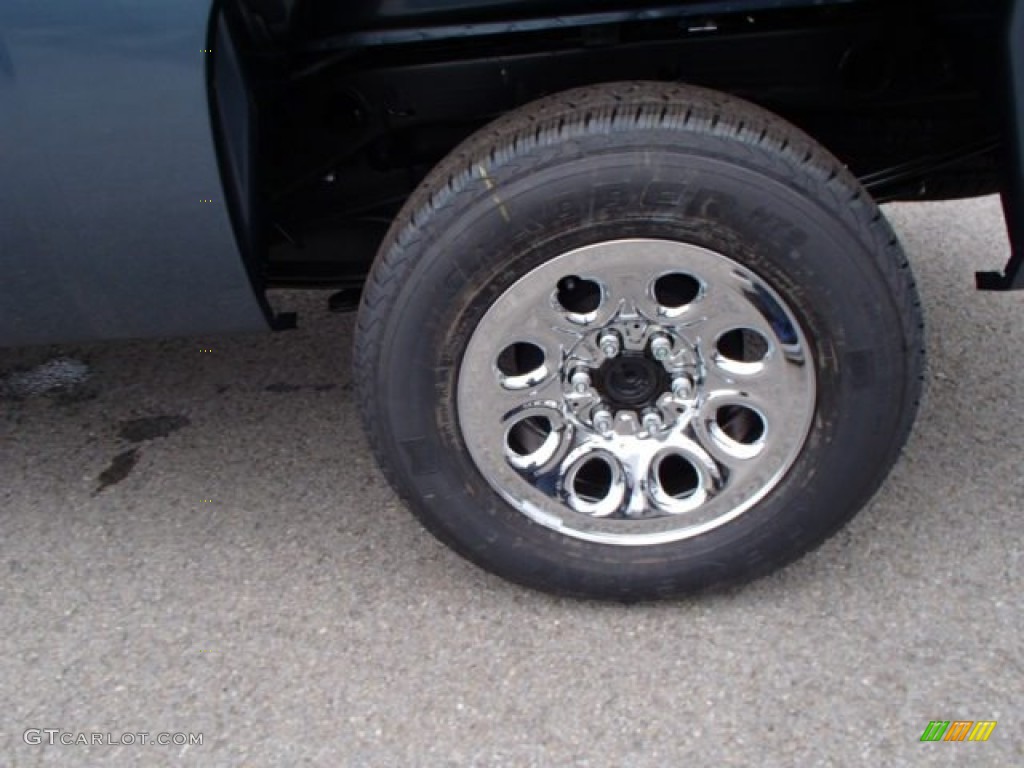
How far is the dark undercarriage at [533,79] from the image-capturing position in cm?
217

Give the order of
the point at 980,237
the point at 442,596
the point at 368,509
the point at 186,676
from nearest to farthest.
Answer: the point at 186,676
the point at 442,596
the point at 368,509
the point at 980,237

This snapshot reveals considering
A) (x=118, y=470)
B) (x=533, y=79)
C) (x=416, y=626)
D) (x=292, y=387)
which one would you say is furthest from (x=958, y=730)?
(x=118, y=470)

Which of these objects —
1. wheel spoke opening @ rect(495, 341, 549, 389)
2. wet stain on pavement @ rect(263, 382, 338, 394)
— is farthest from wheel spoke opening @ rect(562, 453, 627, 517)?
wet stain on pavement @ rect(263, 382, 338, 394)

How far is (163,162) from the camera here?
2053 millimetres

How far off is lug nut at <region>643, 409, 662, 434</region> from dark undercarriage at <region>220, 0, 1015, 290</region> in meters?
0.79

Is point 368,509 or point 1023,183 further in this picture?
point 368,509

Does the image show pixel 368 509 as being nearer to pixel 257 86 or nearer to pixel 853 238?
pixel 257 86

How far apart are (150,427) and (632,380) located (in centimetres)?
160

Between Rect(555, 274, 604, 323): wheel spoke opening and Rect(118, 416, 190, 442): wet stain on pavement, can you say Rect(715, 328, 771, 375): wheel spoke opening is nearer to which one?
Rect(555, 274, 604, 323): wheel spoke opening

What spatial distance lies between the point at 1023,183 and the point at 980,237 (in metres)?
1.97

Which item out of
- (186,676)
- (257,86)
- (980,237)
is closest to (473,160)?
(257,86)

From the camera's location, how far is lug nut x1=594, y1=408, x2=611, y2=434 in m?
2.31

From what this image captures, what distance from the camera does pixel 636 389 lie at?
229 centimetres

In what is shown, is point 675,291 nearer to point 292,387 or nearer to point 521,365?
point 521,365
